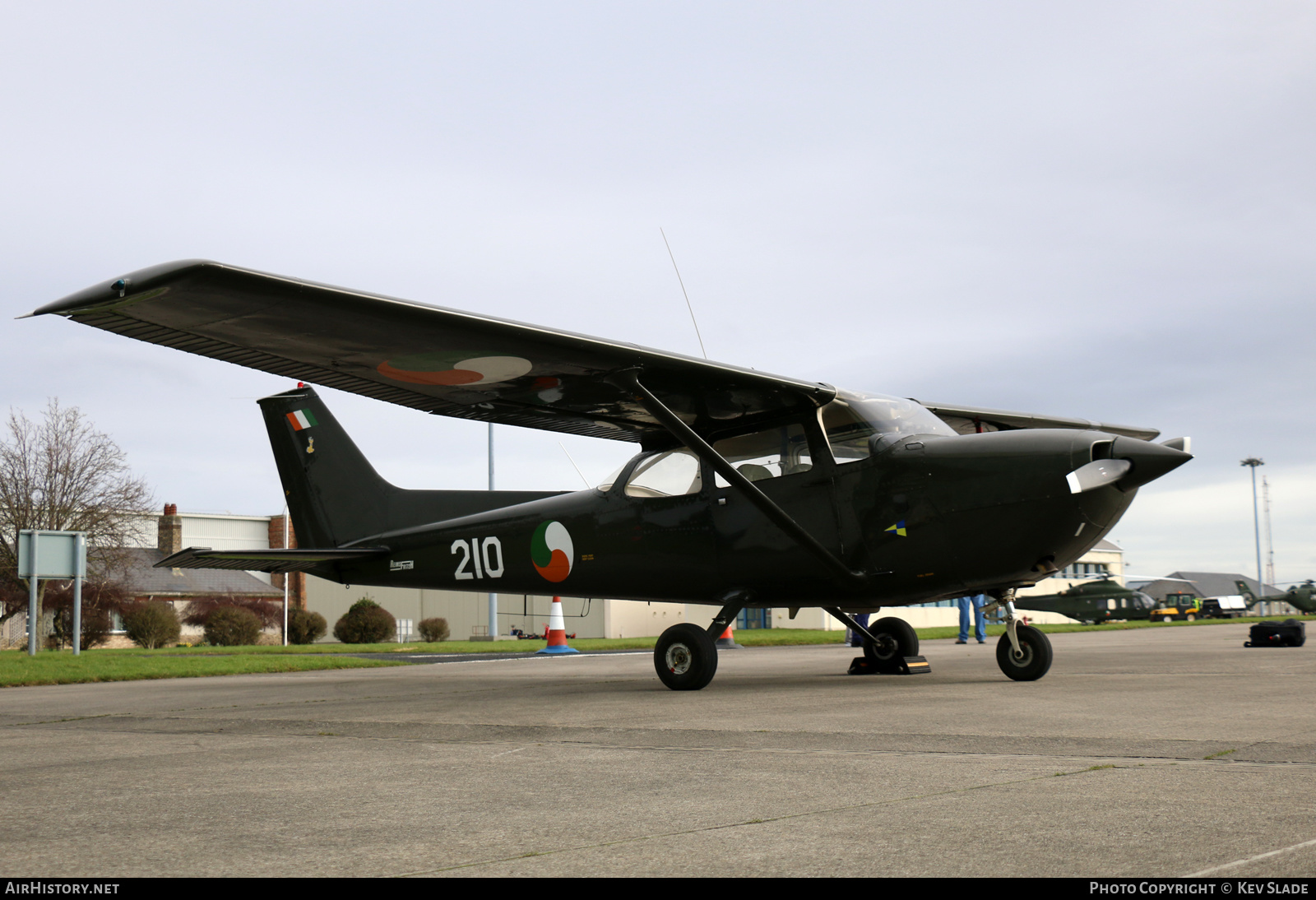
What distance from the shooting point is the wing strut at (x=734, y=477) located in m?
8.64

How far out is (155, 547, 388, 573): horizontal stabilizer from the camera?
1055cm

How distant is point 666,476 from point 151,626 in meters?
36.3

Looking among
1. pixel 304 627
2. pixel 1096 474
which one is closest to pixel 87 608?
pixel 304 627

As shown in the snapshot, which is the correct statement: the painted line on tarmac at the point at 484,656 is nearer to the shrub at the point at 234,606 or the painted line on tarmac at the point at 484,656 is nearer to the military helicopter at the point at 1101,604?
the shrub at the point at 234,606

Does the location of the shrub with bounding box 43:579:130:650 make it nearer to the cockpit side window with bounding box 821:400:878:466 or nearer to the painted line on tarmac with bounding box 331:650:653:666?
the painted line on tarmac with bounding box 331:650:653:666

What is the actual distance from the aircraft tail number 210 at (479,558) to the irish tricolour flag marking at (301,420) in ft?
10.6

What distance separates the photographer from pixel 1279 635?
15883 mm

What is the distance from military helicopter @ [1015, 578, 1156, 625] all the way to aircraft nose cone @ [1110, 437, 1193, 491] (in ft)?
146

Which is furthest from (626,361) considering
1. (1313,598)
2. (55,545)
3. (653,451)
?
(1313,598)

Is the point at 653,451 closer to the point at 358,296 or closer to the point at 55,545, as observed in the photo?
the point at 358,296

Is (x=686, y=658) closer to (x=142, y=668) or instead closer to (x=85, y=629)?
(x=142, y=668)

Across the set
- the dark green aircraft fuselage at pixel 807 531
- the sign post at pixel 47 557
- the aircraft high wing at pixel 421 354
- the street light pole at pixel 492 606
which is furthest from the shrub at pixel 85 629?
the aircraft high wing at pixel 421 354

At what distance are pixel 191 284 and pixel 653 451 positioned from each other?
4.92 meters

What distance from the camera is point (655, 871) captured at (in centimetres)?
251
